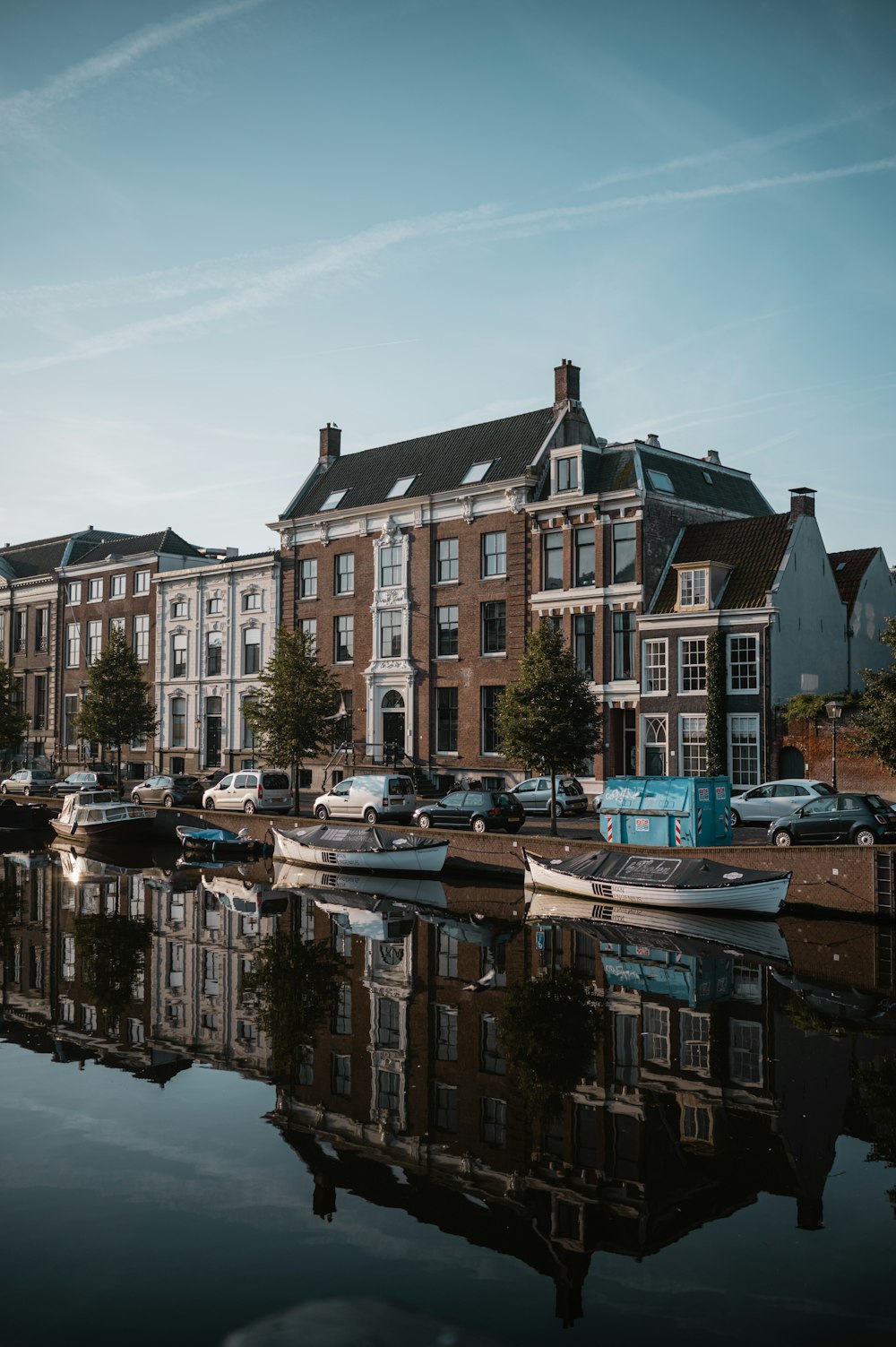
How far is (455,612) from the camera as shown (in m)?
51.0

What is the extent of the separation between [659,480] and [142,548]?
3831cm

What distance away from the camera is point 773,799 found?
34688 millimetres

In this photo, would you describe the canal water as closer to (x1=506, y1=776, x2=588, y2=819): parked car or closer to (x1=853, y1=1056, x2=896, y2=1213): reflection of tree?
(x1=853, y1=1056, x2=896, y2=1213): reflection of tree

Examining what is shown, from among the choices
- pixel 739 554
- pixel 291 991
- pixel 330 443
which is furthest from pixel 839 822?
pixel 330 443

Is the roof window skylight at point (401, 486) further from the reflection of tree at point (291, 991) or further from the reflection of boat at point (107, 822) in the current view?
the reflection of tree at point (291, 991)

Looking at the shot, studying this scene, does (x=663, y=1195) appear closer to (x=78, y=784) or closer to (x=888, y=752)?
(x=888, y=752)

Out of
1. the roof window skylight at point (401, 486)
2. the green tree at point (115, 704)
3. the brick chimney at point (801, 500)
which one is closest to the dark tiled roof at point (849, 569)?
the brick chimney at point (801, 500)

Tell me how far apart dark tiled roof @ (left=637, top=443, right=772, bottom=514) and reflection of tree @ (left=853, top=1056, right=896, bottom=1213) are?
106 ft

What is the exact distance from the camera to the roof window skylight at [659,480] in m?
45.4

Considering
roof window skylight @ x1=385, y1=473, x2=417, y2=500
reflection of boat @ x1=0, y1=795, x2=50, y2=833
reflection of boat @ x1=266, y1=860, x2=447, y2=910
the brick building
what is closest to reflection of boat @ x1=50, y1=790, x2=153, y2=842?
reflection of boat @ x1=0, y1=795, x2=50, y2=833

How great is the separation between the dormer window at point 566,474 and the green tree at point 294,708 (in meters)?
13.0

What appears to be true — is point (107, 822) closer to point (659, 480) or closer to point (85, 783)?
point (85, 783)

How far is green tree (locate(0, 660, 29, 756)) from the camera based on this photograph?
225 ft

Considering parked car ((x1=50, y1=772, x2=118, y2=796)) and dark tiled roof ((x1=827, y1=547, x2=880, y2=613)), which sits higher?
dark tiled roof ((x1=827, y1=547, x2=880, y2=613))
